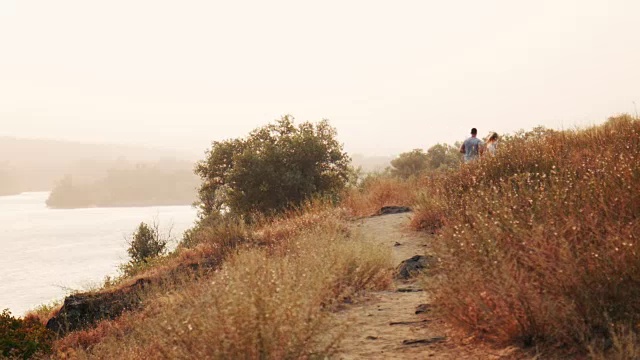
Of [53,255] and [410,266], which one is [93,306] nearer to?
[410,266]

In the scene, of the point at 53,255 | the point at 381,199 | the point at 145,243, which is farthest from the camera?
the point at 53,255

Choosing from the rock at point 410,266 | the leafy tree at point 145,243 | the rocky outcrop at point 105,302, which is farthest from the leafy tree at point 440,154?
the rock at point 410,266

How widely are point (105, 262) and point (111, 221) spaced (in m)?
60.2

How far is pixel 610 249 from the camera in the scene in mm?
4414

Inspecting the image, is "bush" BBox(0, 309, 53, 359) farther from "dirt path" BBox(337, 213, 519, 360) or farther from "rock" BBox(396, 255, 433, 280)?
"dirt path" BBox(337, 213, 519, 360)

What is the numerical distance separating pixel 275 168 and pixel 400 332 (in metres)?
24.2

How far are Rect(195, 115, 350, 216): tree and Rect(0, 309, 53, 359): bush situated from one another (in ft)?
47.8

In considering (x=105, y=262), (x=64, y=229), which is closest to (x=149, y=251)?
(x=105, y=262)

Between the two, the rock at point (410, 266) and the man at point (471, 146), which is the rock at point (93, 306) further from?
the man at point (471, 146)

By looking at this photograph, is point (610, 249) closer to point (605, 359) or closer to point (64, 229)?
point (605, 359)

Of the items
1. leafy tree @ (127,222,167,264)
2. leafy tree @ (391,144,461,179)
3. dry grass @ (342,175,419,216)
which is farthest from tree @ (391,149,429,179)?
dry grass @ (342,175,419,216)

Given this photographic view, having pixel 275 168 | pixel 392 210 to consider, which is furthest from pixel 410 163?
pixel 392 210

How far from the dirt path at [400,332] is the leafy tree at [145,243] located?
26.4 metres

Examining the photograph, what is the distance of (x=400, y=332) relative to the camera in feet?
18.9
